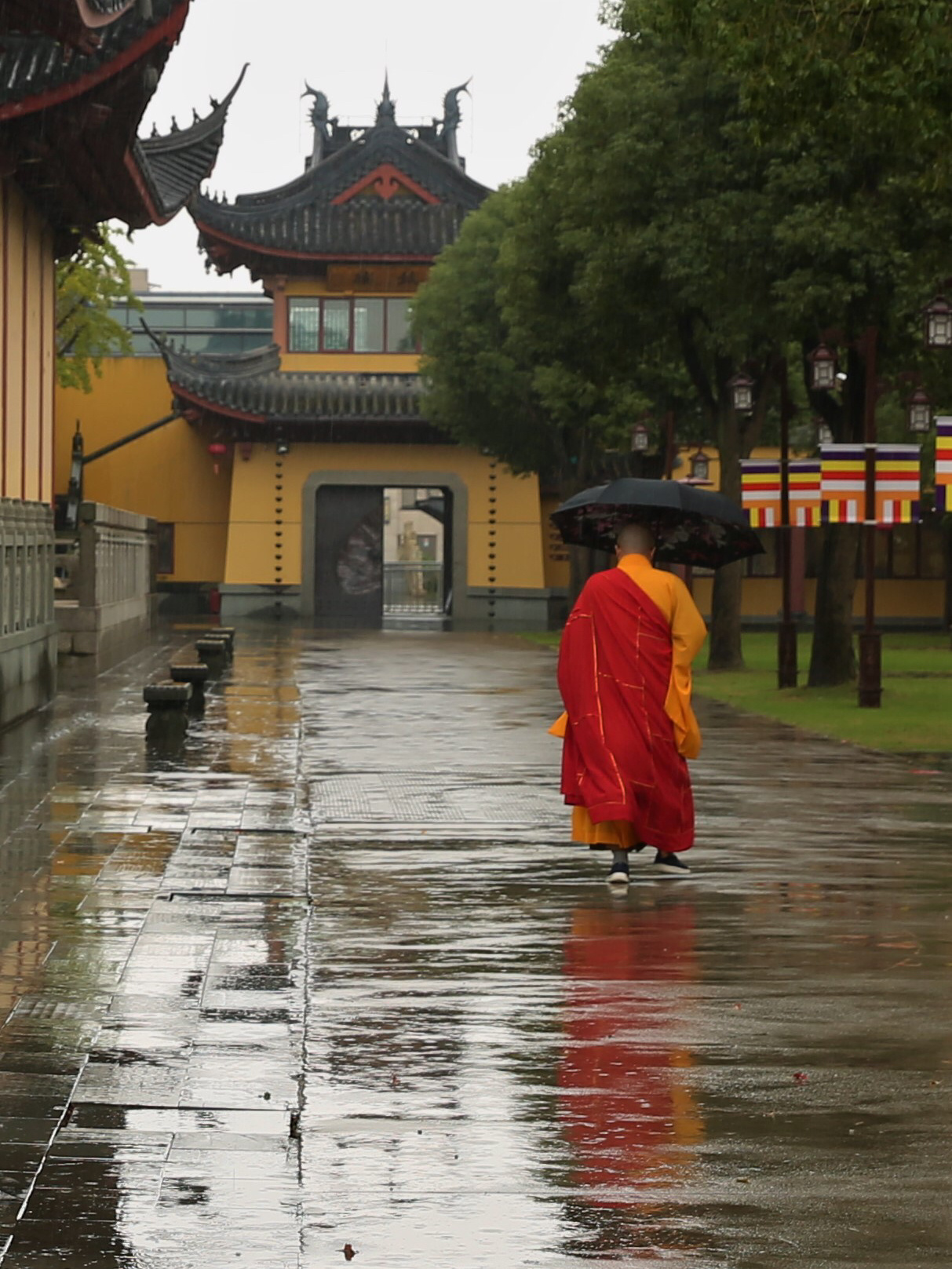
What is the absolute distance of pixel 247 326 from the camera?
218 ft

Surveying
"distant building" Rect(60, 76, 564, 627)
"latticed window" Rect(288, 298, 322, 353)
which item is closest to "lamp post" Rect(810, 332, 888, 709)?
"distant building" Rect(60, 76, 564, 627)

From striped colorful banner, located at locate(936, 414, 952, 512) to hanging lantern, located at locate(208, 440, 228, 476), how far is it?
32823 millimetres

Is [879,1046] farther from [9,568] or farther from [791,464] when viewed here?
[791,464]

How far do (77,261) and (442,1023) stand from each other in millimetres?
37224

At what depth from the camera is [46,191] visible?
21.8m

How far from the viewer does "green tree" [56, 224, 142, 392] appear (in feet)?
146

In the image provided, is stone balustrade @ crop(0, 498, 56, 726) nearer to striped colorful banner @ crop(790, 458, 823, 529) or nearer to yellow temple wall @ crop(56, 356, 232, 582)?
striped colorful banner @ crop(790, 458, 823, 529)

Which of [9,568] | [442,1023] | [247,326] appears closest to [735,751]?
[9,568]

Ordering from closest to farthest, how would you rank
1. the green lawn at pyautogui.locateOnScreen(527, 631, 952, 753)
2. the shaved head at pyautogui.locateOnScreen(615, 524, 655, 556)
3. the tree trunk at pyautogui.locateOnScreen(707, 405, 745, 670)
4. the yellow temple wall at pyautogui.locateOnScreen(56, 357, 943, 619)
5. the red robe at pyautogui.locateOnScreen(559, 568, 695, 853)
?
the red robe at pyautogui.locateOnScreen(559, 568, 695, 853), the shaved head at pyautogui.locateOnScreen(615, 524, 655, 556), the green lawn at pyautogui.locateOnScreen(527, 631, 952, 753), the tree trunk at pyautogui.locateOnScreen(707, 405, 745, 670), the yellow temple wall at pyautogui.locateOnScreen(56, 357, 943, 619)

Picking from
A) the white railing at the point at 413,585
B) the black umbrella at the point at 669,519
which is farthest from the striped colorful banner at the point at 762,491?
the white railing at the point at 413,585

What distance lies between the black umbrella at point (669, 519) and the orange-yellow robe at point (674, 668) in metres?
0.48

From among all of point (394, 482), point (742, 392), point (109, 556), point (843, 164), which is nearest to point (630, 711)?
point (843, 164)

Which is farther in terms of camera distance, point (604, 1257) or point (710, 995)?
point (710, 995)

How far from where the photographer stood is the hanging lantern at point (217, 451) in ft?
165
